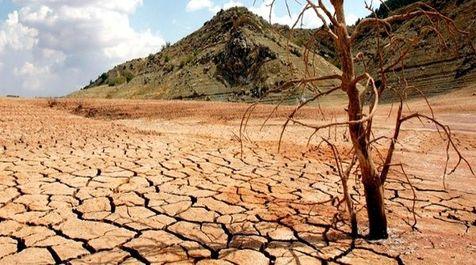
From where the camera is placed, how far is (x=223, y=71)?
74.0 ft

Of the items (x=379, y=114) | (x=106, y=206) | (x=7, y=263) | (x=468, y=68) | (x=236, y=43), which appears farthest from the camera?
(x=236, y=43)

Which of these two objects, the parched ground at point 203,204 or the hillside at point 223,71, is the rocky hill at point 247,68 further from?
the parched ground at point 203,204

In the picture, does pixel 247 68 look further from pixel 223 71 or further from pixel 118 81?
pixel 118 81

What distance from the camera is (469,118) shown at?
1034 cm

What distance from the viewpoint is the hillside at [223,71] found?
20.7m

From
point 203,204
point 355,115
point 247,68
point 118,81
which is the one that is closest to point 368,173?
point 355,115

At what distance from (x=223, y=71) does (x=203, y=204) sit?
764 inches

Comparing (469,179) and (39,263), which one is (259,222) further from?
(469,179)

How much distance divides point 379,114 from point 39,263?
10709mm

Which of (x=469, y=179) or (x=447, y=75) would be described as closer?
(x=469, y=179)

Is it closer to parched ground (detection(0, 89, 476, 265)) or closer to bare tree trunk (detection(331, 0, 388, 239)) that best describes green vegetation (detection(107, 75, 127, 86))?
parched ground (detection(0, 89, 476, 265))

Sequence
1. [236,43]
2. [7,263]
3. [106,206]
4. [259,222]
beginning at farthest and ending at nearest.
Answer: [236,43], [106,206], [259,222], [7,263]

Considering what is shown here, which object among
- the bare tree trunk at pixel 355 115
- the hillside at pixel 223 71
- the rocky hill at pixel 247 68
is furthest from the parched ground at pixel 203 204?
the hillside at pixel 223 71

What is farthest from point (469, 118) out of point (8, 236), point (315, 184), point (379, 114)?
point (8, 236)
